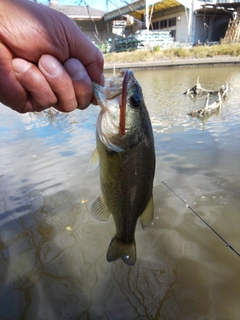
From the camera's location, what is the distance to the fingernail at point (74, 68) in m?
1.47

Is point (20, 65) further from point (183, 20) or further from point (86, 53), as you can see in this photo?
point (183, 20)

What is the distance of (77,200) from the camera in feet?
16.9

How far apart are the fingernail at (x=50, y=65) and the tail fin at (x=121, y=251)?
4.92 feet

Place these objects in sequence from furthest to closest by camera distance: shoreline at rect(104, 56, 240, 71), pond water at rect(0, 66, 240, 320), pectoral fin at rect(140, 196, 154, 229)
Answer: shoreline at rect(104, 56, 240, 71) < pond water at rect(0, 66, 240, 320) < pectoral fin at rect(140, 196, 154, 229)

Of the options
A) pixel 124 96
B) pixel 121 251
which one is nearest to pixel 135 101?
pixel 124 96

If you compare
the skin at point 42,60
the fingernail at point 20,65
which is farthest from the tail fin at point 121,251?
Result: the fingernail at point 20,65

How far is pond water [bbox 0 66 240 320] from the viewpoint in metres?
3.09

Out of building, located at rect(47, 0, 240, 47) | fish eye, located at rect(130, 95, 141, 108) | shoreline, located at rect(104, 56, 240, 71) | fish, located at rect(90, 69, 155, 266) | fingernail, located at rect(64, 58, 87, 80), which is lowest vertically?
shoreline, located at rect(104, 56, 240, 71)

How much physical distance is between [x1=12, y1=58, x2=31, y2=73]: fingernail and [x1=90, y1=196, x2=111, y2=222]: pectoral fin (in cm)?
122

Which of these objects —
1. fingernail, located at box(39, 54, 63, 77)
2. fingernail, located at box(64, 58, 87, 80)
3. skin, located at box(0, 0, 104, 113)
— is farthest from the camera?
fingernail, located at box(64, 58, 87, 80)

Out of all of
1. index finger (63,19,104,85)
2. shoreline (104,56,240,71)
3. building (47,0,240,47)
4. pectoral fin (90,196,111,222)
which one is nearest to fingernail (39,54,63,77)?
index finger (63,19,104,85)

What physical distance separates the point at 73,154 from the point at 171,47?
26560 millimetres

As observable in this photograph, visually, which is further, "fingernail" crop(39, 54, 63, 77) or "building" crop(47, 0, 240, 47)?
"building" crop(47, 0, 240, 47)

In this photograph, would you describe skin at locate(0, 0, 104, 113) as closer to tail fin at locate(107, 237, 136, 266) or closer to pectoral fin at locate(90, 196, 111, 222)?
pectoral fin at locate(90, 196, 111, 222)
